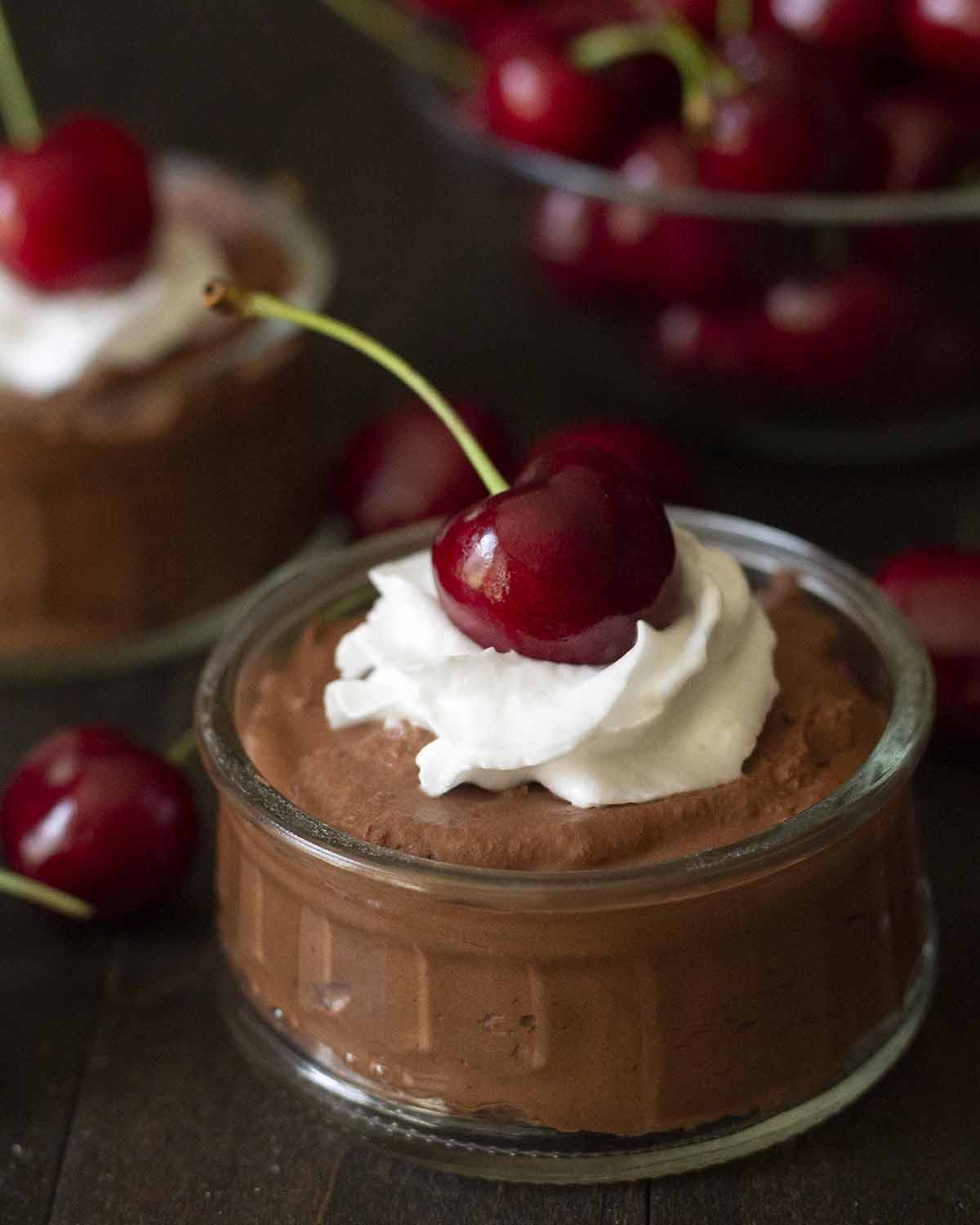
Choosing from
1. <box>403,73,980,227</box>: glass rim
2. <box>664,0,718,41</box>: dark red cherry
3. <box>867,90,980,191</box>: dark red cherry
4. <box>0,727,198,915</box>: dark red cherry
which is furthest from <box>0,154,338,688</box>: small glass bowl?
<box>867,90,980,191</box>: dark red cherry

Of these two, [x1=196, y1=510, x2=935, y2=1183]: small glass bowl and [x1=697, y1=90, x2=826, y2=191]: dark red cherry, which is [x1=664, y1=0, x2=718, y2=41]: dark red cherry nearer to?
[x1=697, y1=90, x2=826, y2=191]: dark red cherry

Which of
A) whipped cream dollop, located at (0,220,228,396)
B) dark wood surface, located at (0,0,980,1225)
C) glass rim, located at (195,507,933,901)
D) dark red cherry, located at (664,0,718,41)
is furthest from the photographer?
dark red cherry, located at (664,0,718,41)

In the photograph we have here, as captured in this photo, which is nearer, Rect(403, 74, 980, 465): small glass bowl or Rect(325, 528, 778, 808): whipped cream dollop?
Rect(325, 528, 778, 808): whipped cream dollop

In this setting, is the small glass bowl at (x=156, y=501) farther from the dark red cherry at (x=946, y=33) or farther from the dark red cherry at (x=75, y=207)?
the dark red cherry at (x=946, y=33)

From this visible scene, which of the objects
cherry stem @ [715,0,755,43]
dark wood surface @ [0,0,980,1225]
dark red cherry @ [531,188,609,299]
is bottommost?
dark wood surface @ [0,0,980,1225]

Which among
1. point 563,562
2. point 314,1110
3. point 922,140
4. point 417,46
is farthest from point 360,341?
point 417,46

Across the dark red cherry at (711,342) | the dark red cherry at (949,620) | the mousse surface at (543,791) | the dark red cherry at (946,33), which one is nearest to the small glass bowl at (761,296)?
the dark red cherry at (711,342)
